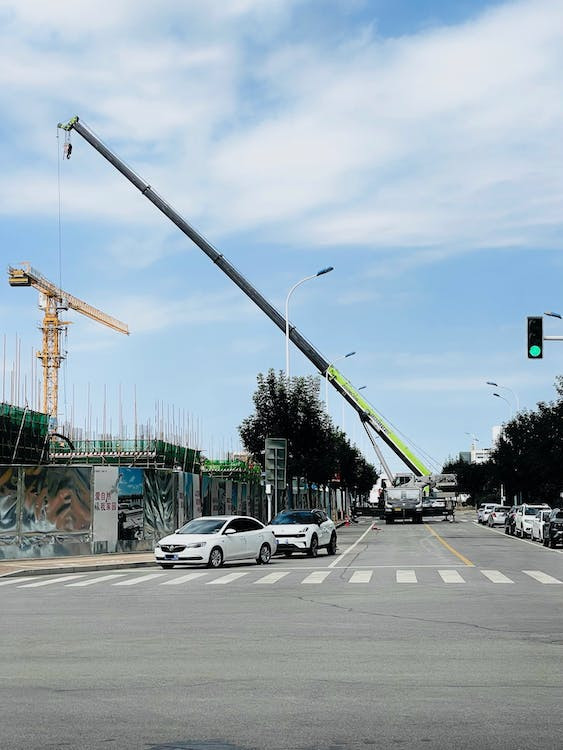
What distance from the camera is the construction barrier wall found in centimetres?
3300

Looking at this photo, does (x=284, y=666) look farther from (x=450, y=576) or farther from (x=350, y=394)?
(x=350, y=394)

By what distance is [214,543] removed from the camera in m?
29.5

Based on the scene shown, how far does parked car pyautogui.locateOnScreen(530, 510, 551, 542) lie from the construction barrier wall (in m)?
15.4

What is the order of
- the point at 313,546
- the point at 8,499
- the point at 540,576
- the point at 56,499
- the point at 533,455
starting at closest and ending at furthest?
the point at 540,576 → the point at 8,499 → the point at 56,499 → the point at 313,546 → the point at 533,455

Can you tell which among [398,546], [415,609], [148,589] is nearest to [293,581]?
[148,589]

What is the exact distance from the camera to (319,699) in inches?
362

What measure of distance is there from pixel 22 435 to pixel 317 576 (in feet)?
80.6

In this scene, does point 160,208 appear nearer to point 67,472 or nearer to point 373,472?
point 67,472

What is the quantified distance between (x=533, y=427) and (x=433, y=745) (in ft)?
249

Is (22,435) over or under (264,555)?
over

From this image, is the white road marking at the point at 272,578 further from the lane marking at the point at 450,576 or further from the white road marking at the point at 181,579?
the lane marking at the point at 450,576

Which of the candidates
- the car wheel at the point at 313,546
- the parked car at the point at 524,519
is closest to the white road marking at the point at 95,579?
the car wheel at the point at 313,546

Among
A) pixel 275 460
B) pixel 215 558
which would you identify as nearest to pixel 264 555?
pixel 215 558

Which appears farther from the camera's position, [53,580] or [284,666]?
[53,580]
